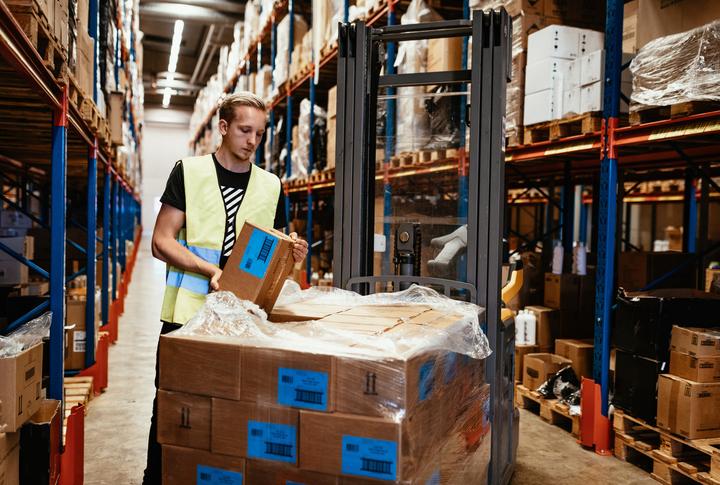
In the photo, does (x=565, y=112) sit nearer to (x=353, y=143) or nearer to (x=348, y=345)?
(x=353, y=143)

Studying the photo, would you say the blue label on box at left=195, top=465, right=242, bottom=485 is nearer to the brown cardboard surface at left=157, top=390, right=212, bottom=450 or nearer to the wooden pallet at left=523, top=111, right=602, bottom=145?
the brown cardboard surface at left=157, top=390, right=212, bottom=450

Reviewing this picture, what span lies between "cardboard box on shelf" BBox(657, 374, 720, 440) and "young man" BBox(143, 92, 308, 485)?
2.71m

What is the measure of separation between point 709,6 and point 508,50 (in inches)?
97.4

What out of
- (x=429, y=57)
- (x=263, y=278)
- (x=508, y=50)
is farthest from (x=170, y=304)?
(x=429, y=57)

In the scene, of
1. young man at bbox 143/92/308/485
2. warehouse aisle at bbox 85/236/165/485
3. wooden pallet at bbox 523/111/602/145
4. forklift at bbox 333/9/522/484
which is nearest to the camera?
young man at bbox 143/92/308/485

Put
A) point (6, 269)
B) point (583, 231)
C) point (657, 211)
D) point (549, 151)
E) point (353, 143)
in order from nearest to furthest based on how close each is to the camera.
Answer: point (353, 143)
point (549, 151)
point (6, 269)
point (583, 231)
point (657, 211)

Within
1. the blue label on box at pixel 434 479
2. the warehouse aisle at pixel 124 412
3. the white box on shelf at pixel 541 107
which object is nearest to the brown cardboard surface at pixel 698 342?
the white box on shelf at pixel 541 107

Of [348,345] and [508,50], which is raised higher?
[508,50]

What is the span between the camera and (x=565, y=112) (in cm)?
479

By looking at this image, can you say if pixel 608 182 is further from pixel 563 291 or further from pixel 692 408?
pixel 563 291

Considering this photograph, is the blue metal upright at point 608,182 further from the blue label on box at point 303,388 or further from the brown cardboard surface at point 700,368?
the blue label on box at point 303,388

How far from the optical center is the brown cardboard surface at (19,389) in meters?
2.79

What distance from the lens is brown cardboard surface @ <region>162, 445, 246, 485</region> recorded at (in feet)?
6.64

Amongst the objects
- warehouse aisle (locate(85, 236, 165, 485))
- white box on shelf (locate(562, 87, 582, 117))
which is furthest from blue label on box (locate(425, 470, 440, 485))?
white box on shelf (locate(562, 87, 582, 117))
